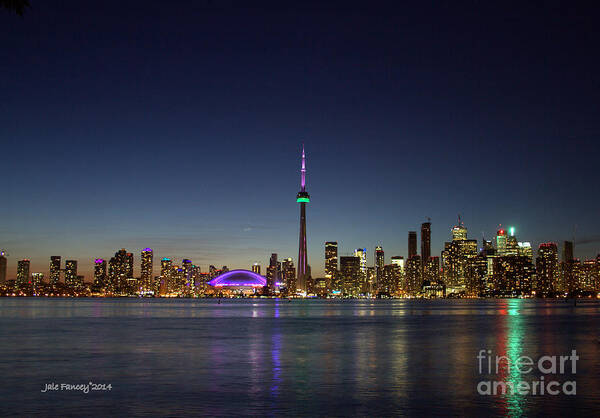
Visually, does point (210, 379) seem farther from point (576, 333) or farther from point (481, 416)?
point (576, 333)

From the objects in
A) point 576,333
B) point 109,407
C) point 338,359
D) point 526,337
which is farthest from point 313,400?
point 576,333

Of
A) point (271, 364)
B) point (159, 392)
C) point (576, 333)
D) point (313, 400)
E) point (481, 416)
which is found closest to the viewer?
point (481, 416)

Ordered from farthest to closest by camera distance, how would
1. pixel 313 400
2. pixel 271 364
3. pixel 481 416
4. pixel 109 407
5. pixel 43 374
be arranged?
pixel 271 364 → pixel 43 374 → pixel 313 400 → pixel 109 407 → pixel 481 416

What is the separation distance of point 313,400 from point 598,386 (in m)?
13.5

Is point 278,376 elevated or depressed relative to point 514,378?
depressed

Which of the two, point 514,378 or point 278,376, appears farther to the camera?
point 278,376

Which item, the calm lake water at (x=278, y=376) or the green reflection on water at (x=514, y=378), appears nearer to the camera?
the green reflection on water at (x=514, y=378)

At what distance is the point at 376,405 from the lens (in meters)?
24.6

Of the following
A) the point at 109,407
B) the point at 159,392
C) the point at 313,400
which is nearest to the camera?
the point at 109,407

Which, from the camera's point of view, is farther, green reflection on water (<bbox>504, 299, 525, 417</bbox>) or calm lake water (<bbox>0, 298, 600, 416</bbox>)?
calm lake water (<bbox>0, 298, 600, 416</bbox>)

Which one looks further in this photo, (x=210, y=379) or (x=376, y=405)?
(x=210, y=379)

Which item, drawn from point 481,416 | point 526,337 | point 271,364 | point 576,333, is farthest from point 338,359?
Answer: point 576,333

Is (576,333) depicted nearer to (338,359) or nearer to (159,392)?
(338,359)

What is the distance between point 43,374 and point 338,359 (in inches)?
709
